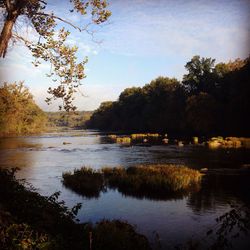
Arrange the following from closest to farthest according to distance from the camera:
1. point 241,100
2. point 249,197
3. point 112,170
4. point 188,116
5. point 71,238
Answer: point 71,238 < point 249,197 < point 112,170 < point 241,100 < point 188,116

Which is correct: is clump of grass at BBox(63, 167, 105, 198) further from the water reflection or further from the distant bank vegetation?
the distant bank vegetation

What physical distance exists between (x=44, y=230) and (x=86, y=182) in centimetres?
1733

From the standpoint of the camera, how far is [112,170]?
33.1 meters

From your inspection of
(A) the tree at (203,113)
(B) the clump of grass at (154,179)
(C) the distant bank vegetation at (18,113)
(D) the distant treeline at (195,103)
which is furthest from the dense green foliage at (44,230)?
(A) the tree at (203,113)

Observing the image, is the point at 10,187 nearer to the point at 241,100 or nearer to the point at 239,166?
the point at 239,166

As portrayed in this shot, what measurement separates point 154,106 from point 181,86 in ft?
50.8

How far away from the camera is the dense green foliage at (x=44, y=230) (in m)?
10.0

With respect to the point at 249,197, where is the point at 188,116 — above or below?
above

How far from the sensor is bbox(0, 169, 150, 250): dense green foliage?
10023mm

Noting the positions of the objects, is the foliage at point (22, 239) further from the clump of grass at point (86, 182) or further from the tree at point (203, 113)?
the tree at point (203, 113)

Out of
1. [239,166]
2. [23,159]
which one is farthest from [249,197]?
[23,159]

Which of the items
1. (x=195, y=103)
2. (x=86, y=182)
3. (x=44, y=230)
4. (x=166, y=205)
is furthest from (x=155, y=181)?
(x=195, y=103)

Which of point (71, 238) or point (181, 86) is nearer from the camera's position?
point (71, 238)

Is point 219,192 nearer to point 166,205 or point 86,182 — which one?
point 166,205
